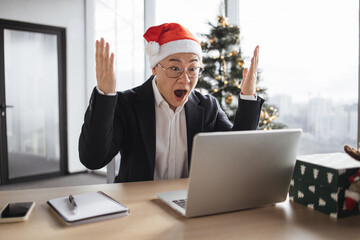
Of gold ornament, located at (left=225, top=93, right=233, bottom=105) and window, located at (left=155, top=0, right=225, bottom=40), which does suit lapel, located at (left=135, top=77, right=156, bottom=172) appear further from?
window, located at (left=155, top=0, right=225, bottom=40)

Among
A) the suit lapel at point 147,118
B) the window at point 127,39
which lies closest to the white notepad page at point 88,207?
the suit lapel at point 147,118

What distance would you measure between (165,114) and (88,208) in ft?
2.62

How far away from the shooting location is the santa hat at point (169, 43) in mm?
1614

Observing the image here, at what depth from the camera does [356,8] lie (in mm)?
2492

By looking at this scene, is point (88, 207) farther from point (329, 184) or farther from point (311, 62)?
point (311, 62)

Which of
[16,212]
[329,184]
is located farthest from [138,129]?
[329,184]

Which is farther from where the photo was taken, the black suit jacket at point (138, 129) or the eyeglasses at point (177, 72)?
the eyeglasses at point (177, 72)

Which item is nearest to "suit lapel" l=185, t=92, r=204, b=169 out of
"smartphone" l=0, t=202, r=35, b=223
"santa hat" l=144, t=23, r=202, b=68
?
"santa hat" l=144, t=23, r=202, b=68

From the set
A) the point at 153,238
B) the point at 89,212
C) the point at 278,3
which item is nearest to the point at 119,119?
the point at 89,212

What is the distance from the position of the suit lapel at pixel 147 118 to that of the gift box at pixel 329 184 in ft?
2.27

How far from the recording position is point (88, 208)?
994mm

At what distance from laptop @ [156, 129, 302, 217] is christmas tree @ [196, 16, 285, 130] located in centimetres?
197

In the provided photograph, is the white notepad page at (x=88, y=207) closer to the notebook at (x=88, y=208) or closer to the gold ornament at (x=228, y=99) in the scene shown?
the notebook at (x=88, y=208)

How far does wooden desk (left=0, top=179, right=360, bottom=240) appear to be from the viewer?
0.86 meters
